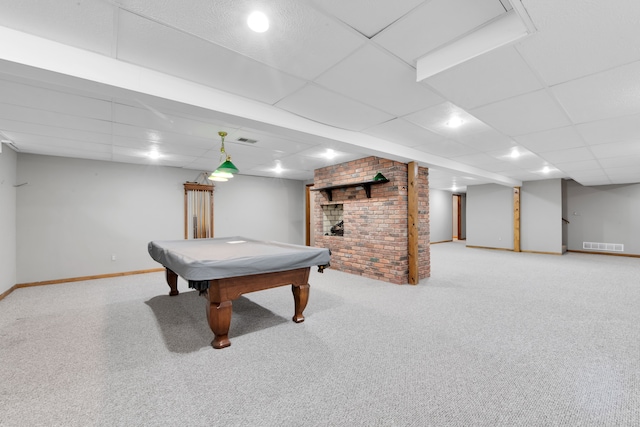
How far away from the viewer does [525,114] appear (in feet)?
9.56

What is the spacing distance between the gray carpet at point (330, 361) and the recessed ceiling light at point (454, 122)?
Result: 2264 millimetres

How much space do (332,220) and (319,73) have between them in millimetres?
4526

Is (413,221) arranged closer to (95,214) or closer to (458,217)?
(95,214)

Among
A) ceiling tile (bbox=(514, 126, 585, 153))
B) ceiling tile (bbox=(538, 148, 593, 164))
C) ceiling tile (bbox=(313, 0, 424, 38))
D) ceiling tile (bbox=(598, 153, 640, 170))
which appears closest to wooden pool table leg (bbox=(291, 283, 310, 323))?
ceiling tile (bbox=(313, 0, 424, 38))

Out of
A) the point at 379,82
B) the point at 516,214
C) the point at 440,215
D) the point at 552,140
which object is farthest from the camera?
the point at 440,215

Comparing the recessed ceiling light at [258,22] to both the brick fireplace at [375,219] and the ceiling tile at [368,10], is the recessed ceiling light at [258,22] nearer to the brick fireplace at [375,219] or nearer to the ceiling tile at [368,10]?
the ceiling tile at [368,10]

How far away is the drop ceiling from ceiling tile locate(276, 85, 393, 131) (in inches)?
0.8

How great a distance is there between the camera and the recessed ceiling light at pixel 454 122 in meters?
3.22

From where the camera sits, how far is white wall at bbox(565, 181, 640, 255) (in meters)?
7.96

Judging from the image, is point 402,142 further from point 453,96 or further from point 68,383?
point 68,383

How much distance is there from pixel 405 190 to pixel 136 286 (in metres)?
4.85

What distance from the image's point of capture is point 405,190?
192 inches

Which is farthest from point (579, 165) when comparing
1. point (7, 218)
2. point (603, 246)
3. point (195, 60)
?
point (7, 218)

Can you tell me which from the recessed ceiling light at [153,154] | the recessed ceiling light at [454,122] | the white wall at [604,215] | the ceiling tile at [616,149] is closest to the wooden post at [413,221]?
the recessed ceiling light at [454,122]
